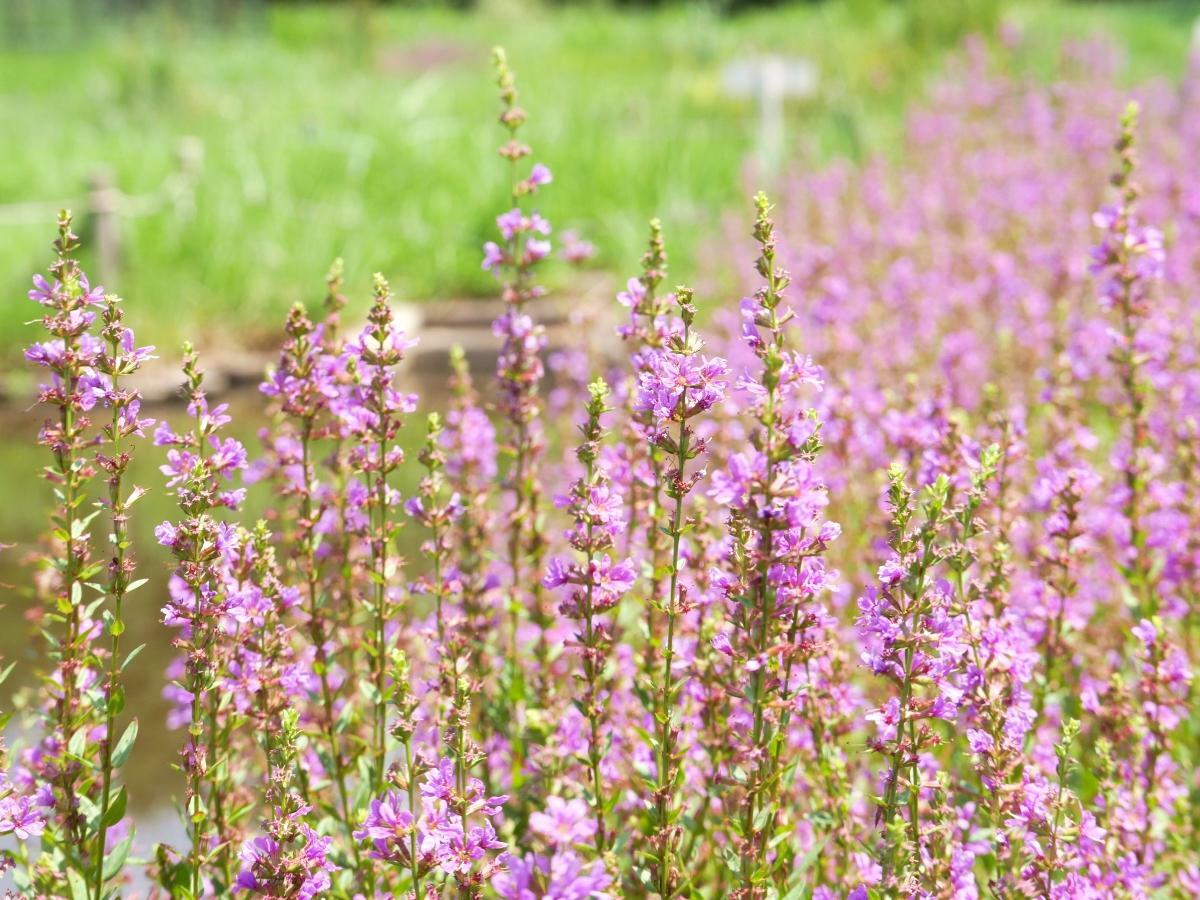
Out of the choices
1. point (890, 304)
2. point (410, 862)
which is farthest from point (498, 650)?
point (890, 304)

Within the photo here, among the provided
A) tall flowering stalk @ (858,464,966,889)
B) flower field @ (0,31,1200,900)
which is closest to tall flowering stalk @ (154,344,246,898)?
flower field @ (0,31,1200,900)

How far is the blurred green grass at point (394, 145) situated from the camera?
9625 mm

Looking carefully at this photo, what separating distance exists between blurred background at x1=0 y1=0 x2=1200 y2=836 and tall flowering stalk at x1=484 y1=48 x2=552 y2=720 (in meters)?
1.13

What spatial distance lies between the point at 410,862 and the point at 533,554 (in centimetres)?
135

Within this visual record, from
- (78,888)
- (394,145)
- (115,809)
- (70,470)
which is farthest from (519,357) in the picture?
(394,145)

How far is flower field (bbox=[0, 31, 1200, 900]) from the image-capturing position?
86.4 inches

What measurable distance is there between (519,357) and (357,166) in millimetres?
8714

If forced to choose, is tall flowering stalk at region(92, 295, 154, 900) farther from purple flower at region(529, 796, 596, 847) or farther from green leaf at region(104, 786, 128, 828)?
purple flower at region(529, 796, 596, 847)

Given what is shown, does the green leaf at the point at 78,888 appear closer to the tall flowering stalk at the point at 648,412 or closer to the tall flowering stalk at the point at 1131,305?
the tall flowering stalk at the point at 648,412

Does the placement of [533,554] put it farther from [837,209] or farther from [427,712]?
[837,209]

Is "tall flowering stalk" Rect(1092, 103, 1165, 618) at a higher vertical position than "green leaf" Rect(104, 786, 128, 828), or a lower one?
higher

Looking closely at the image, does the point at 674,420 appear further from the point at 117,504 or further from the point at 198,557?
the point at 117,504

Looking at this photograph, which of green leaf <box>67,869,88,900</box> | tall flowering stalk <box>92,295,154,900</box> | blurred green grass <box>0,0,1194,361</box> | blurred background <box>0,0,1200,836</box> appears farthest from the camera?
blurred green grass <box>0,0,1194,361</box>

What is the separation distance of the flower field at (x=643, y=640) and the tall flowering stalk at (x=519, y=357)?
12mm
